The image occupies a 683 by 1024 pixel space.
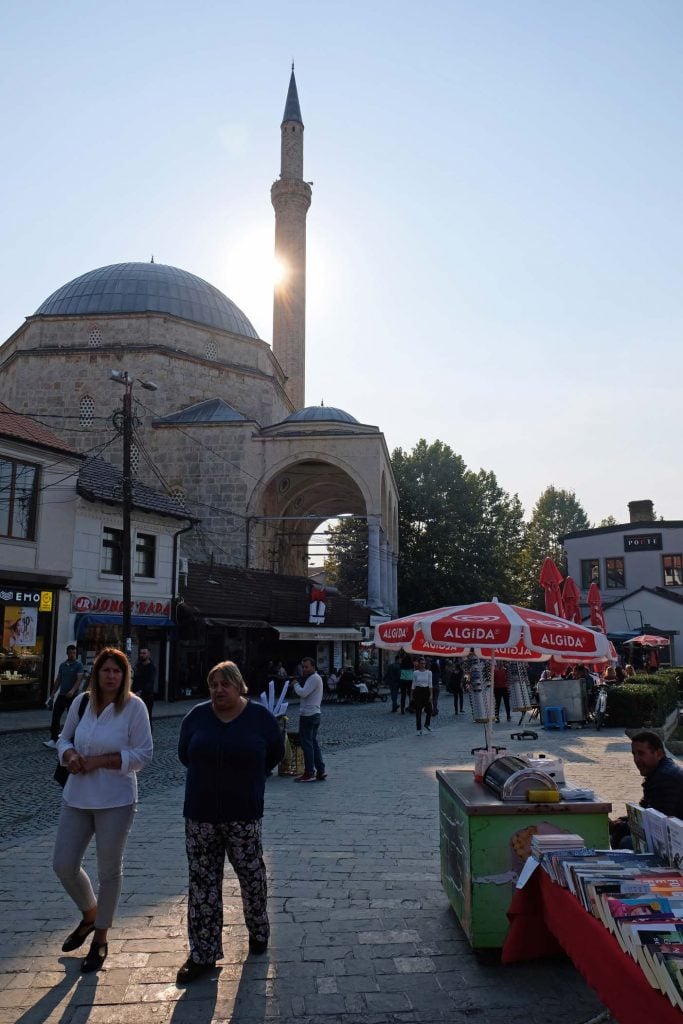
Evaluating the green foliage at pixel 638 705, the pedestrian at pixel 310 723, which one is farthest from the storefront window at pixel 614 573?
the pedestrian at pixel 310 723

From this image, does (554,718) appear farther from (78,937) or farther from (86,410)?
(86,410)

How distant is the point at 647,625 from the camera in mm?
36125

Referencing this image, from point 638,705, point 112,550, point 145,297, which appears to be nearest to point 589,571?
point 145,297

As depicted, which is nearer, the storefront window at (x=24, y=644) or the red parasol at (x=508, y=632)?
the red parasol at (x=508, y=632)

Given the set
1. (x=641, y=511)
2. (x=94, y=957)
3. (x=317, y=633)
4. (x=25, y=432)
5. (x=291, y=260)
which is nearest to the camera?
(x=94, y=957)

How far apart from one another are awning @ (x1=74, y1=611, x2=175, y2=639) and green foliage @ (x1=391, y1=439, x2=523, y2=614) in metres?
26.2

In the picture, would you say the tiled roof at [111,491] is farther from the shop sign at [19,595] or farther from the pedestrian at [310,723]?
the pedestrian at [310,723]

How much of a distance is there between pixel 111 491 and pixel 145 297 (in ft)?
60.5

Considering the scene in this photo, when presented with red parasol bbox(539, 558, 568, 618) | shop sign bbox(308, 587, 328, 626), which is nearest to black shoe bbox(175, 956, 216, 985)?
red parasol bbox(539, 558, 568, 618)

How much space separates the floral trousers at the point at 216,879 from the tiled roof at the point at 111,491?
1673 cm

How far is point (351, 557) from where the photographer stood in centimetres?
5172

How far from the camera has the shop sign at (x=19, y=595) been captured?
17.8 m

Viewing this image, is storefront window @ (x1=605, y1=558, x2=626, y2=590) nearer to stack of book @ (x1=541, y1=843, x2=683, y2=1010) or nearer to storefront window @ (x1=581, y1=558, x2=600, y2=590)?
storefront window @ (x1=581, y1=558, x2=600, y2=590)

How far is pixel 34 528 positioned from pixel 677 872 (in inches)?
704
